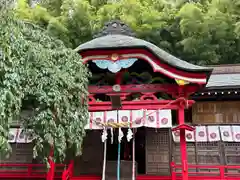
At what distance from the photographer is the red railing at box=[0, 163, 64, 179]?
→ 1001 cm

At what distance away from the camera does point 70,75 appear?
7.11 metres

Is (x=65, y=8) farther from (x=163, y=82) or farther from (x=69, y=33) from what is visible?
(x=163, y=82)

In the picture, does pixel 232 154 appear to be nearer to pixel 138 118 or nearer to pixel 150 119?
pixel 150 119

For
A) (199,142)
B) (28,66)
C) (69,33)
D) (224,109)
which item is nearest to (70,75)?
(28,66)

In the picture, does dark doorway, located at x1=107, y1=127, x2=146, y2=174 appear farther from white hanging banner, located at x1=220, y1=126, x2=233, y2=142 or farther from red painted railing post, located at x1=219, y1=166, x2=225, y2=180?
red painted railing post, located at x1=219, y1=166, x2=225, y2=180

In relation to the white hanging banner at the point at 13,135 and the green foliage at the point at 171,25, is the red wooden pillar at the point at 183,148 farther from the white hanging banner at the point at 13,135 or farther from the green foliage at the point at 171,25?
the green foliage at the point at 171,25

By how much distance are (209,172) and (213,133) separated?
4.11 feet

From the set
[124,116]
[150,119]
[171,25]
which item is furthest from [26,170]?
[171,25]

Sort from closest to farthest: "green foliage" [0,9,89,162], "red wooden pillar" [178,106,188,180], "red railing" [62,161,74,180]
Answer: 1. "green foliage" [0,9,89,162]
2. "red wooden pillar" [178,106,188,180]
3. "red railing" [62,161,74,180]

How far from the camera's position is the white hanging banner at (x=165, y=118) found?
335 inches

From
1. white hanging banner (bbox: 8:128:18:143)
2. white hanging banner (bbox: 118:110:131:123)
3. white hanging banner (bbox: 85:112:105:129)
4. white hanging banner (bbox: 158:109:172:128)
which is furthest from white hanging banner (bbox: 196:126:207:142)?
white hanging banner (bbox: 8:128:18:143)

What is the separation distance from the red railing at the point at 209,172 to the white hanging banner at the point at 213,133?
36.5 inches

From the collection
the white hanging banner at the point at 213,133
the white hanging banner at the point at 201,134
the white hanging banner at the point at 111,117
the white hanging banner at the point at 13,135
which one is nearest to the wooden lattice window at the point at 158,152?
the white hanging banner at the point at 201,134

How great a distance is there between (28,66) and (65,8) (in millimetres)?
13160
